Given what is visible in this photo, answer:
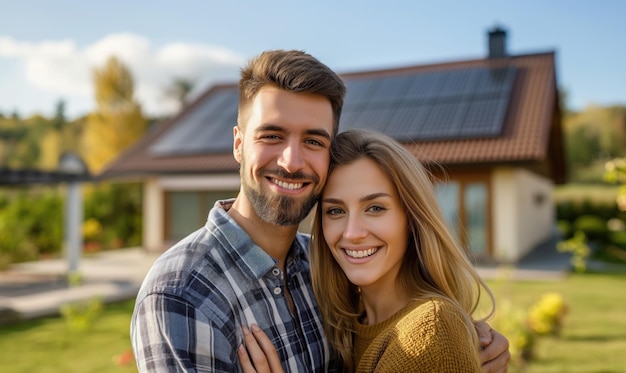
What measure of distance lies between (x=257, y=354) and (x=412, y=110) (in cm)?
1521

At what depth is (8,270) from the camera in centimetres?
1488

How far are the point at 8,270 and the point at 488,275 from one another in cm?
1228

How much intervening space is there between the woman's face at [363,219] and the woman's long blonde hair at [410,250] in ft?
0.16

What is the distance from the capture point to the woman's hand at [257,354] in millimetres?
1874

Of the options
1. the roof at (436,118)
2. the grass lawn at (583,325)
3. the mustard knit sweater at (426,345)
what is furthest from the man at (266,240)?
the roof at (436,118)

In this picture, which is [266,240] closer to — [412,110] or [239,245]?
[239,245]

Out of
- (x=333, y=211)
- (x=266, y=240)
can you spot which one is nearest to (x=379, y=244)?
(x=333, y=211)

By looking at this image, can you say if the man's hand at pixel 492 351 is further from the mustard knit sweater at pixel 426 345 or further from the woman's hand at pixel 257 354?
the woman's hand at pixel 257 354

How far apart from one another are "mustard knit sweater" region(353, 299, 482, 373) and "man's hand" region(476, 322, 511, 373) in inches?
16.7

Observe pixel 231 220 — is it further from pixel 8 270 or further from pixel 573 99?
pixel 573 99

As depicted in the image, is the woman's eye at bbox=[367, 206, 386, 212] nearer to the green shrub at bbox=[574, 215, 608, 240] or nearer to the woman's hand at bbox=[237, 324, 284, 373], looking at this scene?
the woman's hand at bbox=[237, 324, 284, 373]

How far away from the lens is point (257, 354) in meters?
1.88

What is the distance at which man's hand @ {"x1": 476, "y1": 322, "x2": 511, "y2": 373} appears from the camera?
239 cm

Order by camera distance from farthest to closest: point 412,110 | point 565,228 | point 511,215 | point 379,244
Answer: point 412,110
point 511,215
point 565,228
point 379,244
